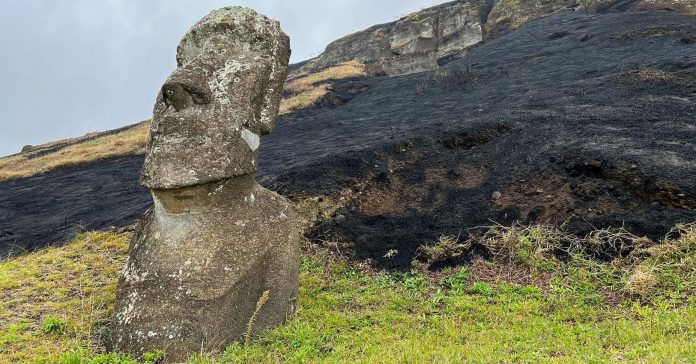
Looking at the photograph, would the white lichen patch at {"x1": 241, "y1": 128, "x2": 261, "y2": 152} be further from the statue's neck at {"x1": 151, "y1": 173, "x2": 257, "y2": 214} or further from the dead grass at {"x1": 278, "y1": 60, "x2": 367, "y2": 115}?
the dead grass at {"x1": 278, "y1": 60, "x2": 367, "y2": 115}

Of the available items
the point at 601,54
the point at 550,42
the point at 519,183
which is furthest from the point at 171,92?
the point at 550,42

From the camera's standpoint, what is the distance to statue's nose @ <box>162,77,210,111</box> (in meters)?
5.62

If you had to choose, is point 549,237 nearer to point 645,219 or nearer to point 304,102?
point 645,219

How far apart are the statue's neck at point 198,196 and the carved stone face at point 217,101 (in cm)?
13

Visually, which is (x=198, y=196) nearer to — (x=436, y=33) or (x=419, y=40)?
(x=419, y=40)

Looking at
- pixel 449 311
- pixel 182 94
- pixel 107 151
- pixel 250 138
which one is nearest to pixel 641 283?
pixel 449 311

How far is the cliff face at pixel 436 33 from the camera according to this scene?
131 ft

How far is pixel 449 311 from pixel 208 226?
305cm

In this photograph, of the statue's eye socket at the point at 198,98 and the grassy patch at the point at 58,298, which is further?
the statue's eye socket at the point at 198,98

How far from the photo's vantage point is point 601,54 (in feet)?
64.1

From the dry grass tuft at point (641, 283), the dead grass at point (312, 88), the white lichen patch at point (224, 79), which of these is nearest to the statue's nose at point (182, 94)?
the white lichen patch at point (224, 79)

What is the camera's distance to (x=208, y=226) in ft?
18.5

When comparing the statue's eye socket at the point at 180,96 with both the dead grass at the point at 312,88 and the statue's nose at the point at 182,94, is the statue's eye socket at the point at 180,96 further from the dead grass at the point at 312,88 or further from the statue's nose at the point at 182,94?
the dead grass at the point at 312,88

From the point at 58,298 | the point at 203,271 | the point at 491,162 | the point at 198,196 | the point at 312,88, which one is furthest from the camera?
the point at 312,88
